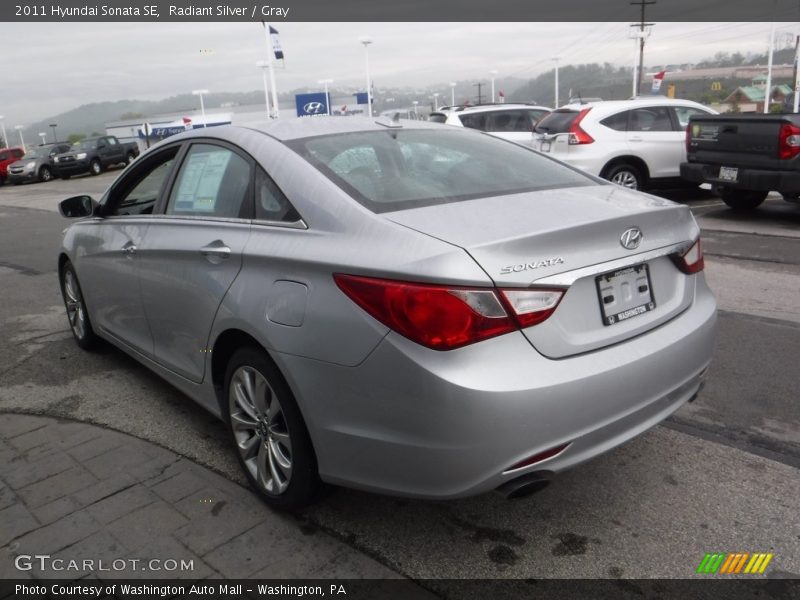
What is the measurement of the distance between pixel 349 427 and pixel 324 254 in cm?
63

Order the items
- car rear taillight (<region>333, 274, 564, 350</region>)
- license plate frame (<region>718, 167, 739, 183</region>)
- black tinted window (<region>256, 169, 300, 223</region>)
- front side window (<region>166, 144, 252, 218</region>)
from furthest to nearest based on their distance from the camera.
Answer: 1. license plate frame (<region>718, 167, 739, 183</region>)
2. front side window (<region>166, 144, 252, 218</region>)
3. black tinted window (<region>256, 169, 300, 223</region>)
4. car rear taillight (<region>333, 274, 564, 350</region>)

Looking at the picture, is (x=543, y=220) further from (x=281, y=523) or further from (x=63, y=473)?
(x=63, y=473)

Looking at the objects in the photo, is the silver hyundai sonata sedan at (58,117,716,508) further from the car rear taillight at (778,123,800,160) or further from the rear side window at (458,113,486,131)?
the rear side window at (458,113,486,131)

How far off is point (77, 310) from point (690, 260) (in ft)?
13.9

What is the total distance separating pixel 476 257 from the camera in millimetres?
2254

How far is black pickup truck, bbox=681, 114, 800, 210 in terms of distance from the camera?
855 cm

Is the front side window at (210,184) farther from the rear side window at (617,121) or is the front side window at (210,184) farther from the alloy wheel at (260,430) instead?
the rear side window at (617,121)

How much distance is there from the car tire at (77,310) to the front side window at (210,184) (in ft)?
5.56

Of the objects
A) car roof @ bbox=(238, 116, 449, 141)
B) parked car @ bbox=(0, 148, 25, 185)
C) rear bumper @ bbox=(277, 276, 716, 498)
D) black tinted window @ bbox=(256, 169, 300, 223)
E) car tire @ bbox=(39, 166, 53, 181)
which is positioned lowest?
car tire @ bbox=(39, 166, 53, 181)

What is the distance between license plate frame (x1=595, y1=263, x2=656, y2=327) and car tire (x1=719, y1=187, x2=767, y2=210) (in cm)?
842

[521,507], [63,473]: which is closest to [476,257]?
[521,507]

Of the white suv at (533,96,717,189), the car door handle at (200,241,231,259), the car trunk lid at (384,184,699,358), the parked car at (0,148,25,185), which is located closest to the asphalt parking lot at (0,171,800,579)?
the car trunk lid at (384,184,699,358)

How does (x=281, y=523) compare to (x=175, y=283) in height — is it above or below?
below

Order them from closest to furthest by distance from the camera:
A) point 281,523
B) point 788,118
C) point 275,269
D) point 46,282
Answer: point 275,269 → point 281,523 → point 46,282 → point 788,118
